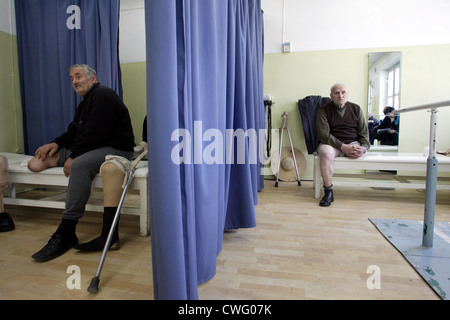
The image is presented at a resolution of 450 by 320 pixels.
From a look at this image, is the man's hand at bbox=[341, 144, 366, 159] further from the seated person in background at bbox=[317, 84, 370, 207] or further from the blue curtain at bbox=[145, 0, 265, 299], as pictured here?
the blue curtain at bbox=[145, 0, 265, 299]

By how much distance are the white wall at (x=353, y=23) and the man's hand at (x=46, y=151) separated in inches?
113

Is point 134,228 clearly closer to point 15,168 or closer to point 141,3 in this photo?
point 15,168

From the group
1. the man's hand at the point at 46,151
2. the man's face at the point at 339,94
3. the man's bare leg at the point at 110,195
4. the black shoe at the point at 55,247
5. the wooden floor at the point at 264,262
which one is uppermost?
the man's face at the point at 339,94

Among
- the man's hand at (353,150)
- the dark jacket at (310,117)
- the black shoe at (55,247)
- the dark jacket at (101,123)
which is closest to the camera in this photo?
the black shoe at (55,247)

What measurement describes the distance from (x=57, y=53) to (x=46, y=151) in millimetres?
1538

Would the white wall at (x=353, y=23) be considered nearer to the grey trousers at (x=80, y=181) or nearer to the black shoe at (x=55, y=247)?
the grey trousers at (x=80, y=181)

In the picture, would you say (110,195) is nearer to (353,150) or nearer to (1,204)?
(1,204)

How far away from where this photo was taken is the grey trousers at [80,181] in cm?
162

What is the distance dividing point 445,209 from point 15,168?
355 centimetres

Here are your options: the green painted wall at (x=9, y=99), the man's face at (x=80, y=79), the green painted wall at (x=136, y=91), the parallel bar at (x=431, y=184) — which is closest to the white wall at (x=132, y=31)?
the green painted wall at (x=136, y=91)

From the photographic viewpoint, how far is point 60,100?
2.94 m

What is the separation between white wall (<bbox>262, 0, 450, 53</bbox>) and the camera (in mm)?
3232

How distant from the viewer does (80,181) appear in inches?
64.9
